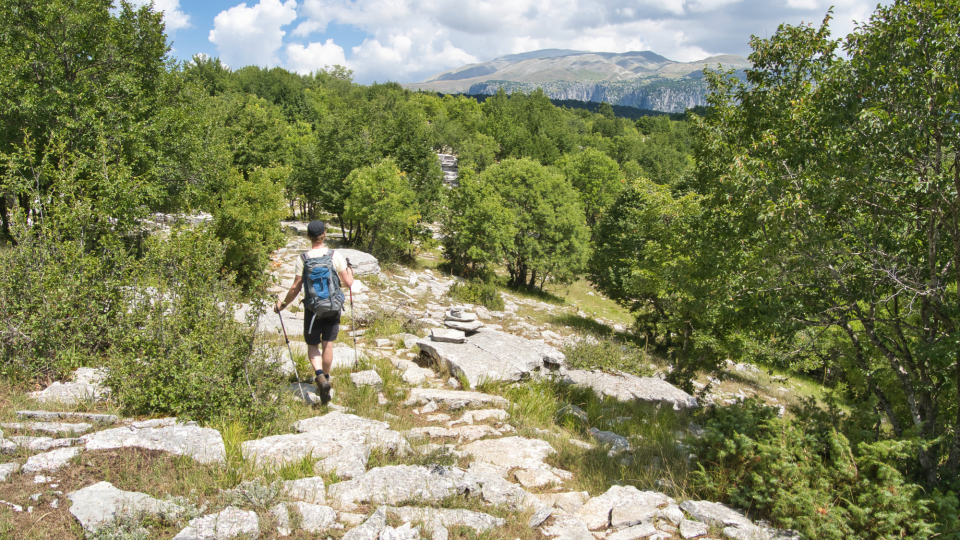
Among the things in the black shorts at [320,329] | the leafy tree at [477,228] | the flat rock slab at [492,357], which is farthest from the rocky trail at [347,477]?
the leafy tree at [477,228]

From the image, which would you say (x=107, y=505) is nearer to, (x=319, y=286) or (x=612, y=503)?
(x=319, y=286)

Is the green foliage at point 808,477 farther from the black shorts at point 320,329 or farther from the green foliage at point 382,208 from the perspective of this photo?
the green foliage at point 382,208

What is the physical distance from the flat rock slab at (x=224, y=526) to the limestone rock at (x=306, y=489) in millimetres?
489

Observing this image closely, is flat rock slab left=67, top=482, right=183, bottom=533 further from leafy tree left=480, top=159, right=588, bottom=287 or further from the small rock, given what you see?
leafy tree left=480, top=159, right=588, bottom=287

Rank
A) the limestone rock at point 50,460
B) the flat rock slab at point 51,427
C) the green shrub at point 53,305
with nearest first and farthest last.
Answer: the limestone rock at point 50,460 → the flat rock slab at point 51,427 → the green shrub at point 53,305

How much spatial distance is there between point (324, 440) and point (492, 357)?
5.89 m

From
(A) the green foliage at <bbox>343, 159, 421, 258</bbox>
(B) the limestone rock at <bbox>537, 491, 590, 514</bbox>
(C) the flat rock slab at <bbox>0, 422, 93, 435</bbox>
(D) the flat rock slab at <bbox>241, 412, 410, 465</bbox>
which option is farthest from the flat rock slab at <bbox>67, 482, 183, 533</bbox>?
(A) the green foliage at <bbox>343, 159, 421, 258</bbox>

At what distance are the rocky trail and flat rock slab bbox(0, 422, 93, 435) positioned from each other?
0.05 feet

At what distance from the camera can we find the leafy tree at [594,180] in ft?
199

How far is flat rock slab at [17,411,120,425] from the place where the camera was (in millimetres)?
5254

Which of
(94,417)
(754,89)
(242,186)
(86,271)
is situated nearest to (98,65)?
(242,186)

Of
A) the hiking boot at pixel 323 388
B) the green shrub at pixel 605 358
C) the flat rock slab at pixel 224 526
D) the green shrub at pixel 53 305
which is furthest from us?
the green shrub at pixel 605 358

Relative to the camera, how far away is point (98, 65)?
19688 mm

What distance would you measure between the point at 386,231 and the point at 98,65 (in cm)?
1491
